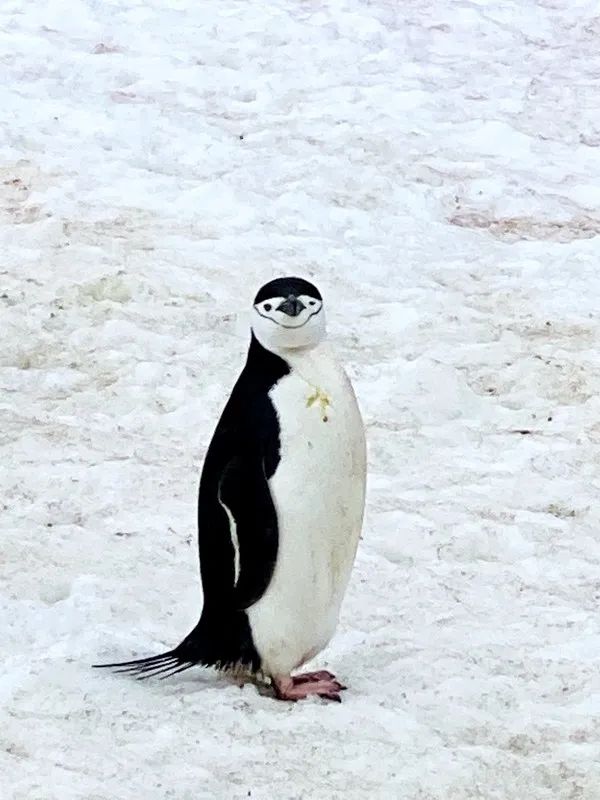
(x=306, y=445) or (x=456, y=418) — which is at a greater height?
(x=306, y=445)

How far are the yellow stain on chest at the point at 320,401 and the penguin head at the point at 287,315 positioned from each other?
9cm

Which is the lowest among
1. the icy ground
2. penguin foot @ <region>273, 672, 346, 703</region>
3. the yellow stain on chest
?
the icy ground

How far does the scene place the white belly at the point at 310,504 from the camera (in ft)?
8.38

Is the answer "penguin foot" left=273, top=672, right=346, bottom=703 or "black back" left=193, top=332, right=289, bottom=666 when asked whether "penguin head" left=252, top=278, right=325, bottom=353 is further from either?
"penguin foot" left=273, top=672, right=346, bottom=703

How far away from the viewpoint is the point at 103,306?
485cm

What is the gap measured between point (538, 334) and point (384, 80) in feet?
7.64

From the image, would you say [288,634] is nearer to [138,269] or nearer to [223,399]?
Answer: [223,399]

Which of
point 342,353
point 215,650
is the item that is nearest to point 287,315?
point 215,650

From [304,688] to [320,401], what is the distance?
1.75ft

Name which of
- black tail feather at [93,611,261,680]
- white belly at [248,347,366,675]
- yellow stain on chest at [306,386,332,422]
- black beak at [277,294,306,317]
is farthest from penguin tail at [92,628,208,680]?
black beak at [277,294,306,317]

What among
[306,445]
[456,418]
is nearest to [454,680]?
[306,445]

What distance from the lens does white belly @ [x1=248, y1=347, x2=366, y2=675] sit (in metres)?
2.55

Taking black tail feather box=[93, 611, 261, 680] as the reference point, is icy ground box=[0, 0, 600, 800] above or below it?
below

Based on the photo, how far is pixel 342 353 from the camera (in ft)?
15.3
